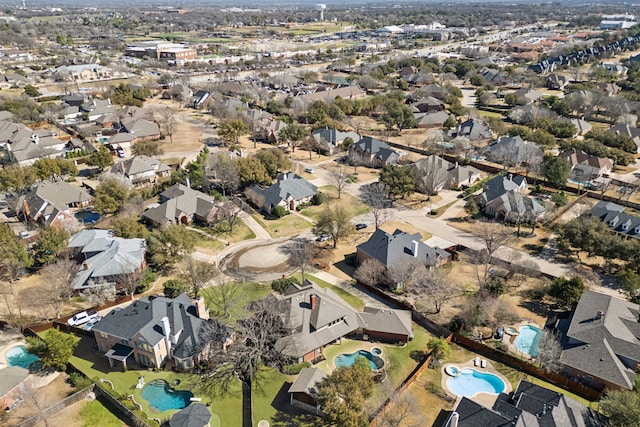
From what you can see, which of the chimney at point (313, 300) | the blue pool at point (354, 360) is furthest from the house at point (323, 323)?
the blue pool at point (354, 360)

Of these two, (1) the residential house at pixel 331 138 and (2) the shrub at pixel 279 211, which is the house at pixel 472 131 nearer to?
(1) the residential house at pixel 331 138

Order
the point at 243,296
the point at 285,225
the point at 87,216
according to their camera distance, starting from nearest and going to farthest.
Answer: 1. the point at 243,296
2. the point at 285,225
3. the point at 87,216

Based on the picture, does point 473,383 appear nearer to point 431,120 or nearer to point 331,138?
point 331,138

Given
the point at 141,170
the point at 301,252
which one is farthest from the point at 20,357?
the point at 141,170

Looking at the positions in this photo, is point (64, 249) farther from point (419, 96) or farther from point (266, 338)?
point (419, 96)

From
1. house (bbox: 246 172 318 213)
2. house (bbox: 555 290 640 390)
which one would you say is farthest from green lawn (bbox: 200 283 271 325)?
house (bbox: 555 290 640 390)

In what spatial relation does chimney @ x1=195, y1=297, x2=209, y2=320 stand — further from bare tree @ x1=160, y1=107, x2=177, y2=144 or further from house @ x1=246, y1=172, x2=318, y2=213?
bare tree @ x1=160, y1=107, x2=177, y2=144
